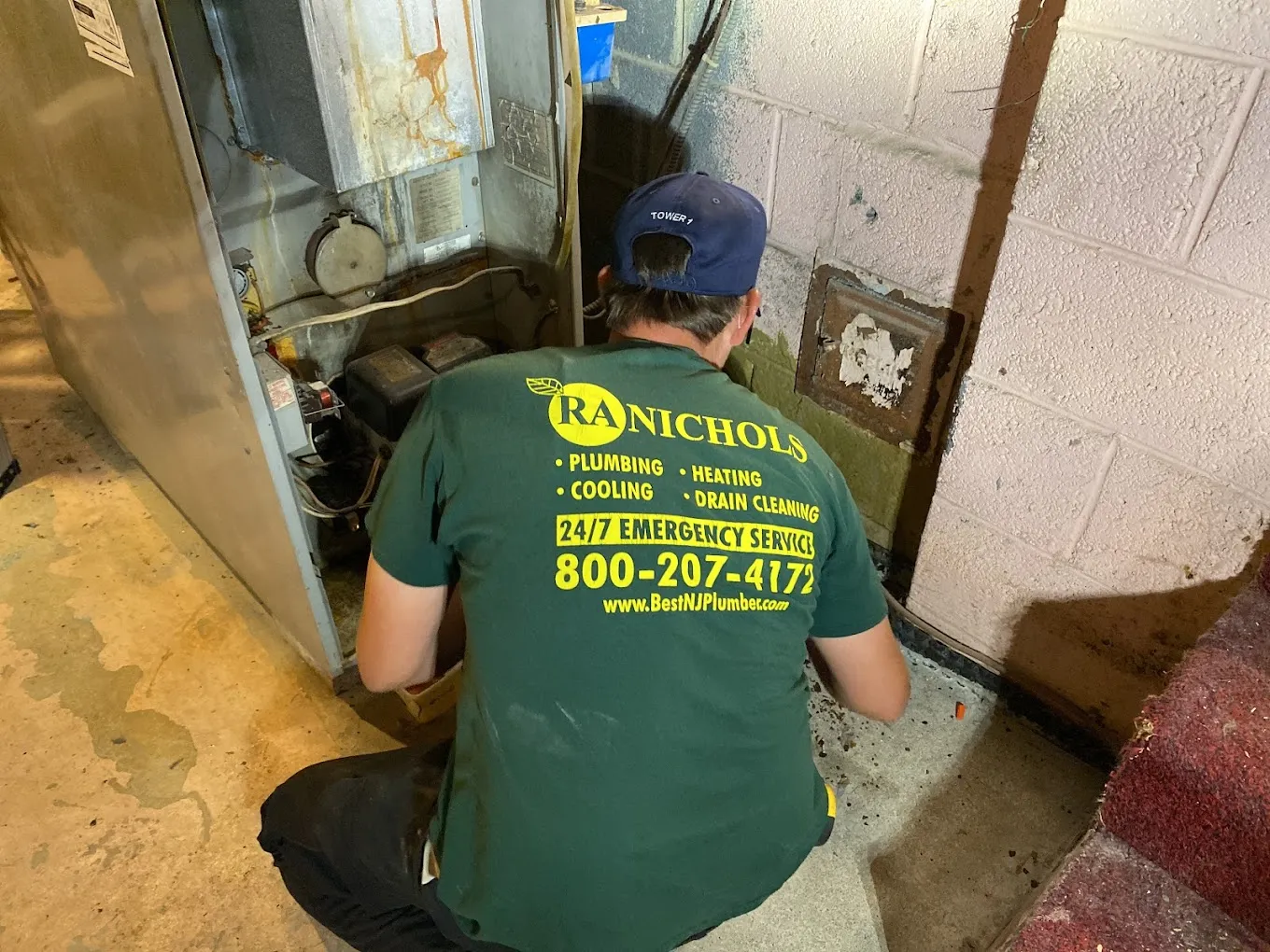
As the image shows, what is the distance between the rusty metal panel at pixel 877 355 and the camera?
169 centimetres

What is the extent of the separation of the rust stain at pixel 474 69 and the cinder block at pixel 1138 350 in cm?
87

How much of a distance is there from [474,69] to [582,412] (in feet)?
2.77

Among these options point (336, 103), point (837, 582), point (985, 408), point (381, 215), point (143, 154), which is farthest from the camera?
point (381, 215)

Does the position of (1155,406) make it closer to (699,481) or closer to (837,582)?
(837,582)

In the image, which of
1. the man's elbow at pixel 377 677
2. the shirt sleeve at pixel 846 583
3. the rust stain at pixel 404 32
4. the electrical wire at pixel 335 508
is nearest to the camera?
the shirt sleeve at pixel 846 583

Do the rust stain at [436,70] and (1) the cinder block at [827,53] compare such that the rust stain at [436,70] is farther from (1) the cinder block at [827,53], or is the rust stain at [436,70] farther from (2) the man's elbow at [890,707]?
(2) the man's elbow at [890,707]

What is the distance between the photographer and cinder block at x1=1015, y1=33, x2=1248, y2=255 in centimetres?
116

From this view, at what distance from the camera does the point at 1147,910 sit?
1228 mm

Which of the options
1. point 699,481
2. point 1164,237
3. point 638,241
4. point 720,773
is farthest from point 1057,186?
point 720,773

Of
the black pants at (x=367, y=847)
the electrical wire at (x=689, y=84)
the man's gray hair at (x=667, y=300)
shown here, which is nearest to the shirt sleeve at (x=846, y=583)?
the man's gray hair at (x=667, y=300)

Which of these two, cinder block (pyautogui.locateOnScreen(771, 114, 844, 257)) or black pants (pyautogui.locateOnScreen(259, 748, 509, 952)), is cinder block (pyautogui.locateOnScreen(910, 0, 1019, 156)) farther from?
black pants (pyautogui.locateOnScreen(259, 748, 509, 952))

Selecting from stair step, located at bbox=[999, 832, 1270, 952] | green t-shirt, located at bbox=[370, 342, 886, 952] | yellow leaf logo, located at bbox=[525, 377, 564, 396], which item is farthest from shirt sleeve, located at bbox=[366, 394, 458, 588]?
stair step, located at bbox=[999, 832, 1270, 952]

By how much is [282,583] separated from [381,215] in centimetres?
74

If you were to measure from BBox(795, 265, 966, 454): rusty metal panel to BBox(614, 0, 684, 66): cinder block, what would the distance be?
0.55 meters
